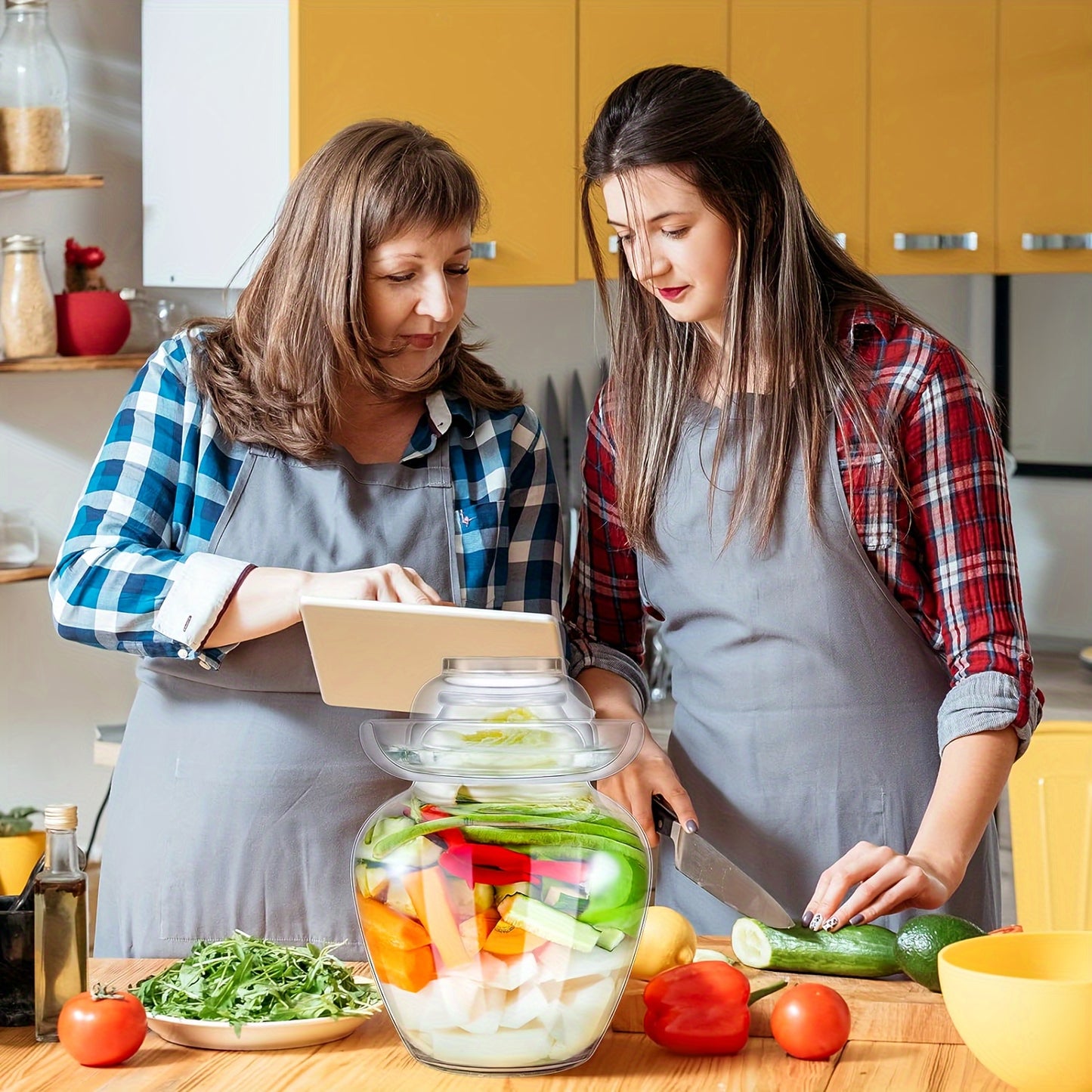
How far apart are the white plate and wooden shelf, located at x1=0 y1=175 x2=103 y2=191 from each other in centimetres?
157

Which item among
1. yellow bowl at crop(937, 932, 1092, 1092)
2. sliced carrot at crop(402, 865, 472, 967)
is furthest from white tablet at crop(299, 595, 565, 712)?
yellow bowl at crop(937, 932, 1092, 1092)

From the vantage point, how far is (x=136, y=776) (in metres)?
1.62

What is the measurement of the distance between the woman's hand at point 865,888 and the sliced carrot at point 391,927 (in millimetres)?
343

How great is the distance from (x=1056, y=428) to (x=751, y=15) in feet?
3.95

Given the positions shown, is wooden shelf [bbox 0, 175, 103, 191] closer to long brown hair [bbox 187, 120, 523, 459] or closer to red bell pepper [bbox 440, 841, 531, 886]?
long brown hair [bbox 187, 120, 523, 459]

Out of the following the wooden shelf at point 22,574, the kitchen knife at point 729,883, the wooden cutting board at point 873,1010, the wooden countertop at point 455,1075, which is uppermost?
the wooden shelf at point 22,574

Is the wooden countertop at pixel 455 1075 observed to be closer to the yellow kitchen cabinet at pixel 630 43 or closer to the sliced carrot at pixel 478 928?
the sliced carrot at pixel 478 928

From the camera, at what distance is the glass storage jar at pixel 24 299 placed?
235 centimetres

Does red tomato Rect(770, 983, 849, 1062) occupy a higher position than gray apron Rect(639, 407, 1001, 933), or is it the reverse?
gray apron Rect(639, 407, 1001, 933)

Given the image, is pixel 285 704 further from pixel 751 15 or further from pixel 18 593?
pixel 751 15

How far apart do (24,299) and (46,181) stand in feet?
0.62

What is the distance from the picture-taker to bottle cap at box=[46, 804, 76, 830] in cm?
103

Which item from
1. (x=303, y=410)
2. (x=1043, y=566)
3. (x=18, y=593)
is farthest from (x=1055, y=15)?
(x=18, y=593)

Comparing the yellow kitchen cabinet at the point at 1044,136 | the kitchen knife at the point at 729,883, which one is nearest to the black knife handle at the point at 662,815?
the kitchen knife at the point at 729,883
